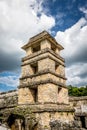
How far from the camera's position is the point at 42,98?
15531 millimetres

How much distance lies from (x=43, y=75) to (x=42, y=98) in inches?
93.3

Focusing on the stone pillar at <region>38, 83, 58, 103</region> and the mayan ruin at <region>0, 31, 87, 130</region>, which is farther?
the stone pillar at <region>38, 83, 58, 103</region>

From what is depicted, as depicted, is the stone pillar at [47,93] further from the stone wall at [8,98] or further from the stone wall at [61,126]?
the stone wall at [8,98]

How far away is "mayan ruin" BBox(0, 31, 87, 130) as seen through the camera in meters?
13.9

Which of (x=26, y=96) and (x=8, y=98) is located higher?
(x=26, y=96)

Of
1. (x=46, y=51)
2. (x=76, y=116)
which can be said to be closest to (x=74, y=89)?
(x=76, y=116)

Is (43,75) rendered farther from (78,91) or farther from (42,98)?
(78,91)

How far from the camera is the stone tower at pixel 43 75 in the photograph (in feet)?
52.1

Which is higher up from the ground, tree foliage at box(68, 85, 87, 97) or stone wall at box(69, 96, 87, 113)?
tree foliage at box(68, 85, 87, 97)

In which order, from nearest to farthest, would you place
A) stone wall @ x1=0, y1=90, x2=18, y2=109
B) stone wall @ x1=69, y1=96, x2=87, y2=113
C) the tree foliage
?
stone wall @ x1=69, y1=96, x2=87, y2=113 → stone wall @ x1=0, y1=90, x2=18, y2=109 → the tree foliage

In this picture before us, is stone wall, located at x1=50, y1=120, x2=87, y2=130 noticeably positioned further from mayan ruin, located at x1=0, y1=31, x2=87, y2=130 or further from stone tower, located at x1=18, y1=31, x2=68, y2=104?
stone tower, located at x1=18, y1=31, x2=68, y2=104

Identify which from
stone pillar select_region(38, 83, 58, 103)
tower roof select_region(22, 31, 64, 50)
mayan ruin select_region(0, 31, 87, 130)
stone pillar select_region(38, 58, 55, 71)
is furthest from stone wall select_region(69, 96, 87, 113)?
tower roof select_region(22, 31, 64, 50)

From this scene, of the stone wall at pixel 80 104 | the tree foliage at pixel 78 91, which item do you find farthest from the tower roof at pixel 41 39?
the tree foliage at pixel 78 91

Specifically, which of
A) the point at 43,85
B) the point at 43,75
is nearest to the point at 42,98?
the point at 43,85
